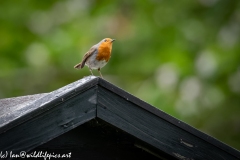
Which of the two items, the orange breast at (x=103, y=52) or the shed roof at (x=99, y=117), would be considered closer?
the shed roof at (x=99, y=117)

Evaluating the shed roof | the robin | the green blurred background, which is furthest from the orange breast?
the green blurred background

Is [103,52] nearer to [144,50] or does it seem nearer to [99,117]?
[99,117]

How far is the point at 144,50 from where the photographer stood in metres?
10.7

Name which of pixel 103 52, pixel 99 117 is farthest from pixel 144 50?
pixel 99 117

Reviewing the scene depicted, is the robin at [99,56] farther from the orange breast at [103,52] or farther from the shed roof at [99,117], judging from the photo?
the shed roof at [99,117]

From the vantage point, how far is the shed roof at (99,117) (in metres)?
3.03

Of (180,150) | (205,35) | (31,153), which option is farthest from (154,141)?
(205,35)

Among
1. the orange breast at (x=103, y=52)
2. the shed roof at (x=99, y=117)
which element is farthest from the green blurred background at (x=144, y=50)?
the shed roof at (x=99, y=117)

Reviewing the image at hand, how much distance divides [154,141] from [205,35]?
7721 millimetres

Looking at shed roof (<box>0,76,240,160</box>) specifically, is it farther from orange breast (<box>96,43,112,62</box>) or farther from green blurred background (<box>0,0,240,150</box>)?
green blurred background (<box>0,0,240,150</box>)

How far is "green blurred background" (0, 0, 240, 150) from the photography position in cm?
924

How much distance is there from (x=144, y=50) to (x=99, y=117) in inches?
298

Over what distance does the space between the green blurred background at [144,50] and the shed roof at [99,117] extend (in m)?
5.26

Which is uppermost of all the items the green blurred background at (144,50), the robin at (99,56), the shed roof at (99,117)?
the shed roof at (99,117)
